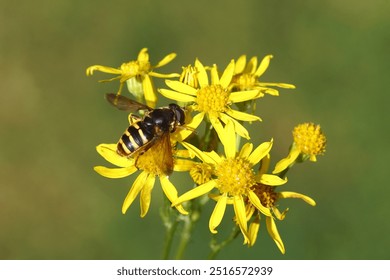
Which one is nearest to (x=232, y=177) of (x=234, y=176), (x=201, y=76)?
(x=234, y=176)

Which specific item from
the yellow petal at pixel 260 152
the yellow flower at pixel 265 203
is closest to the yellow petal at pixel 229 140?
the yellow petal at pixel 260 152

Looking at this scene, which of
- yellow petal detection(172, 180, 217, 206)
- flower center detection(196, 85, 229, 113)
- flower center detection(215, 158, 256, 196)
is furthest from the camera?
flower center detection(196, 85, 229, 113)

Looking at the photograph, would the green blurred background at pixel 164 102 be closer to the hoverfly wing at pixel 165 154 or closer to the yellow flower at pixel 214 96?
the yellow flower at pixel 214 96

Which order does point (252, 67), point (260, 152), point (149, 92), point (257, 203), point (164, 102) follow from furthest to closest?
point (164, 102), point (252, 67), point (149, 92), point (260, 152), point (257, 203)

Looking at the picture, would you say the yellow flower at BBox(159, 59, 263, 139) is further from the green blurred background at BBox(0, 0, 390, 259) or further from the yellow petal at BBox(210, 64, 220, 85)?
the green blurred background at BBox(0, 0, 390, 259)

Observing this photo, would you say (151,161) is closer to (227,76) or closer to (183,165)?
(183,165)

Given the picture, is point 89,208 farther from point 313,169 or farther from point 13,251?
point 313,169

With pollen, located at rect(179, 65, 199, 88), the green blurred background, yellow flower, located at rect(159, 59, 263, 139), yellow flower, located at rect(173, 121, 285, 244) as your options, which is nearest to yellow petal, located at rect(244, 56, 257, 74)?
yellow flower, located at rect(159, 59, 263, 139)

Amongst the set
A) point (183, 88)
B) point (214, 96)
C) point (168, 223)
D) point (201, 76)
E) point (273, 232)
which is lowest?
point (273, 232)
